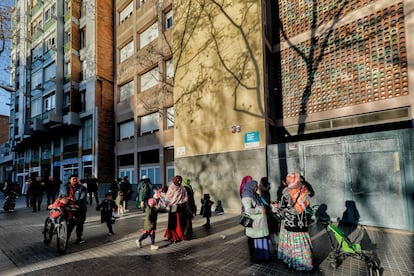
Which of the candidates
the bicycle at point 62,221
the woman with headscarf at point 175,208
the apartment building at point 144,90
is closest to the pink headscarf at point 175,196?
the woman with headscarf at point 175,208

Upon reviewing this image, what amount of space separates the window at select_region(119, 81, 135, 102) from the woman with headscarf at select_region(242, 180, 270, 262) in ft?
54.7

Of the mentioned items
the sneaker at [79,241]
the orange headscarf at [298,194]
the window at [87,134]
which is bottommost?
the sneaker at [79,241]

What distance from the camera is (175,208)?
→ 20.6 feet

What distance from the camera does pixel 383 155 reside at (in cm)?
695

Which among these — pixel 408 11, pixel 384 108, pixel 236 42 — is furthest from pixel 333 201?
pixel 236 42

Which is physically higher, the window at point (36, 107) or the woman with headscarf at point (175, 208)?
the window at point (36, 107)

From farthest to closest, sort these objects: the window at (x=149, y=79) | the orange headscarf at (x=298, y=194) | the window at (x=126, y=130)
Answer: the window at (x=126, y=130) → the window at (x=149, y=79) → the orange headscarf at (x=298, y=194)

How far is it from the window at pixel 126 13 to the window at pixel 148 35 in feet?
10.0

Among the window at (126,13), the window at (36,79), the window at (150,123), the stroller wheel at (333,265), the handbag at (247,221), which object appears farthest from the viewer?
the window at (36,79)

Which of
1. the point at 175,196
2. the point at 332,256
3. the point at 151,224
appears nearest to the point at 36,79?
the point at 175,196

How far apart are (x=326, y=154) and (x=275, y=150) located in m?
1.88

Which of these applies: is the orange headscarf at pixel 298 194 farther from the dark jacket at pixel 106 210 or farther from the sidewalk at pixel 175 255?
the dark jacket at pixel 106 210

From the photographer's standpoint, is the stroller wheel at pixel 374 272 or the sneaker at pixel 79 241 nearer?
the stroller wheel at pixel 374 272

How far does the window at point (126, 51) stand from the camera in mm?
19562
